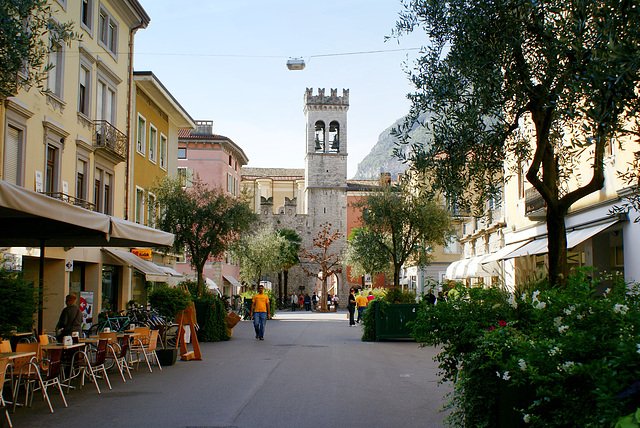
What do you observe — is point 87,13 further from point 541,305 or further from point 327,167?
point 327,167

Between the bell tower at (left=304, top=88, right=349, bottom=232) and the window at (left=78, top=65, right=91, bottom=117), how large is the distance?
48.1 meters

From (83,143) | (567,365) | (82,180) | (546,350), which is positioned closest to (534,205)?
(83,143)

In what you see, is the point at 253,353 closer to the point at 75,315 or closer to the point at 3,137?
the point at 75,315

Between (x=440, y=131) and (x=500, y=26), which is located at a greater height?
(x=500, y=26)

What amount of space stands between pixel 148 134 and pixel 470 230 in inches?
775

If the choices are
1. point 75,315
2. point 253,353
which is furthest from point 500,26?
point 253,353

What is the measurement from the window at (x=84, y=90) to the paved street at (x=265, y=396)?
9926 millimetres

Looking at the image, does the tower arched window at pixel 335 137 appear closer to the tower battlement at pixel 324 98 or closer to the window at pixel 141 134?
the tower battlement at pixel 324 98

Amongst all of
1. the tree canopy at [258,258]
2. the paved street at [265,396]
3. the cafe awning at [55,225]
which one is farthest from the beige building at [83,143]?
the tree canopy at [258,258]

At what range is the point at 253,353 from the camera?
16.8 metres

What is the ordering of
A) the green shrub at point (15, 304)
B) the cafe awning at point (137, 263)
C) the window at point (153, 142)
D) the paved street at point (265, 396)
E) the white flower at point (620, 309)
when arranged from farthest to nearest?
the window at point (153, 142), the cafe awning at point (137, 263), the green shrub at point (15, 304), the paved street at point (265, 396), the white flower at point (620, 309)

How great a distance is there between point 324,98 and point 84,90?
49.4m

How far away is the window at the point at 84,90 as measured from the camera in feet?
68.4

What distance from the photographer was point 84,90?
830 inches
